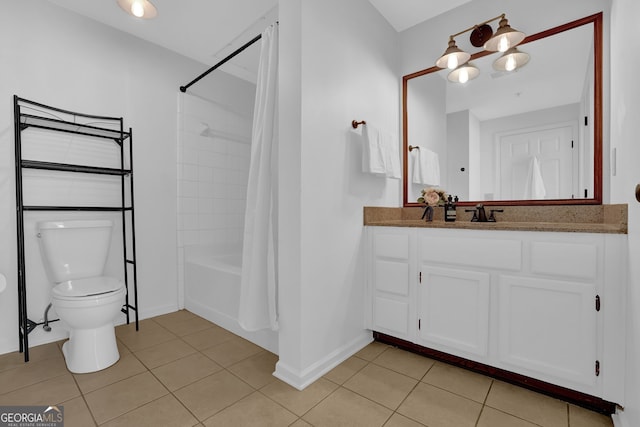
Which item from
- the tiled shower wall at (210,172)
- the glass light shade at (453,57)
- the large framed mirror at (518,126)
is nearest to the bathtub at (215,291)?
the tiled shower wall at (210,172)

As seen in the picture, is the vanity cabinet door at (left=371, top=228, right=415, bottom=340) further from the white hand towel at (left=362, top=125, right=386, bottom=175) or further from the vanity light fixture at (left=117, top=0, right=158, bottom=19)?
the vanity light fixture at (left=117, top=0, right=158, bottom=19)

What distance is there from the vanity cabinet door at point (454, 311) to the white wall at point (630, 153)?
0.53 meters

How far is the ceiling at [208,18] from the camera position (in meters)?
2.08

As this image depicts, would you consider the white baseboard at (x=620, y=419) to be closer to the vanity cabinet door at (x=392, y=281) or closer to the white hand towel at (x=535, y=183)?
the vanity cabinet door at (x=392, y=281)

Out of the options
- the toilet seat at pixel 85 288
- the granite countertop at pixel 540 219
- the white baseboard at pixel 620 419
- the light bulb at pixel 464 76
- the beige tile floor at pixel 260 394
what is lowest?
the beige tile floor at pixel 260 394

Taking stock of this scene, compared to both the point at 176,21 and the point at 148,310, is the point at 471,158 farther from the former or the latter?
the point at 148,310

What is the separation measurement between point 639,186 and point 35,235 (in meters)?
3.03

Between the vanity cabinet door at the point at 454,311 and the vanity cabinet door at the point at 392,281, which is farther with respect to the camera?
the vanity cabinet door at the point at 392,281

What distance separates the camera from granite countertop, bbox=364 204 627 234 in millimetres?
1359

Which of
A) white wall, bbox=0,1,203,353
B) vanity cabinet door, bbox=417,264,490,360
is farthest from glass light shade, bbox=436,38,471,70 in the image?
white wall, bbox=0,1,203,353

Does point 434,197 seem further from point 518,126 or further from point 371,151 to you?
point 518,126

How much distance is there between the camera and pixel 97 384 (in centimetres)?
154

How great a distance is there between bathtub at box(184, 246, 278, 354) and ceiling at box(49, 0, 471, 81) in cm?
180

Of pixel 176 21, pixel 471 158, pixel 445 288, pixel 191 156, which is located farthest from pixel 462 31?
pixel 191 156
